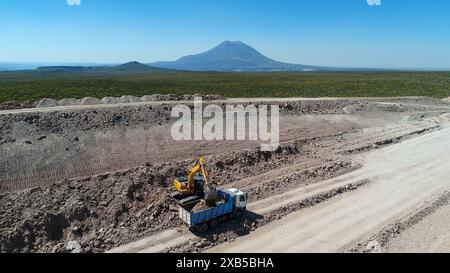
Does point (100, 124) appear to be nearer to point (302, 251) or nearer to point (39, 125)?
point (39, 125)

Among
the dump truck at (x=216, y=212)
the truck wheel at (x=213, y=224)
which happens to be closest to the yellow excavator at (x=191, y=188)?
the dump truck at (x=216, y=212)

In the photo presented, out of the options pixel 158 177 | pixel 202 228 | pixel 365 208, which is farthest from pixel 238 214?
pixel 365 208

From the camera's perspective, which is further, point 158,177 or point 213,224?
point 158,177

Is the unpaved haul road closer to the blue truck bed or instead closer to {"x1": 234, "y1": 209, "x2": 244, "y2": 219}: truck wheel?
{"x1": 234, "y1": 209, "x2": 244, "y2": 219}: truck wheel

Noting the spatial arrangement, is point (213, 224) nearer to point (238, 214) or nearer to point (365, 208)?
point (238, 214)

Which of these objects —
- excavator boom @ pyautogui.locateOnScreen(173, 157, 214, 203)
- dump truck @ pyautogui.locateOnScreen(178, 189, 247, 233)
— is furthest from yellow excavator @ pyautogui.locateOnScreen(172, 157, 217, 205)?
dump truck @ pyautogui.locateOnScreen(178, 189, 247, 233)

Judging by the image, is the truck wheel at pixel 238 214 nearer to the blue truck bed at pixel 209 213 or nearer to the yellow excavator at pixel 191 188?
the blue truck bed at pixel 209 213
